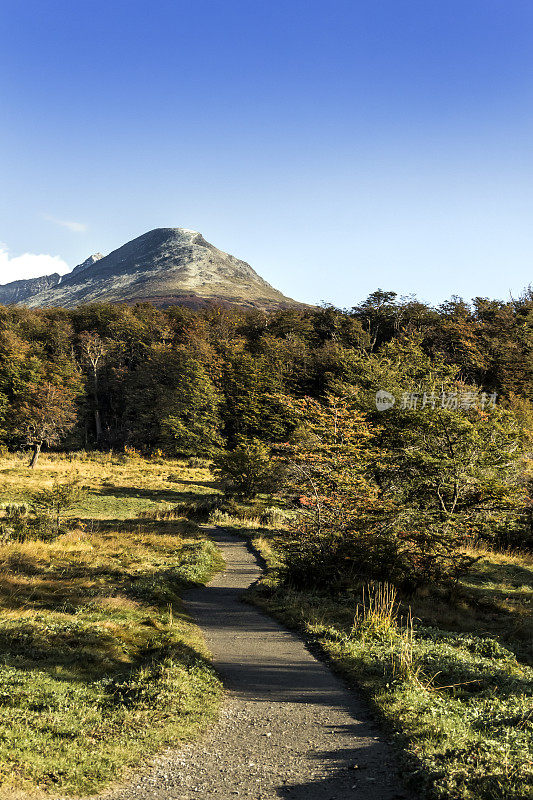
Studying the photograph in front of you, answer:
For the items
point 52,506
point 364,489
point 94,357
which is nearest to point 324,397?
point 364,489

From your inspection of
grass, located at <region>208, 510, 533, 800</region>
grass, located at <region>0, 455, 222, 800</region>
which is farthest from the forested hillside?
grass, located at <region>0, 455, 222, 800</region>

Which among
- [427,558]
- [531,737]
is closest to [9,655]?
[531,737]

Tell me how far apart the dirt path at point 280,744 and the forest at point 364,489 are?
1.31ft

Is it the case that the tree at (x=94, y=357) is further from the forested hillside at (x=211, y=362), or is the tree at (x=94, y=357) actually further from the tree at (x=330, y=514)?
the tree at (x=330, y=514)

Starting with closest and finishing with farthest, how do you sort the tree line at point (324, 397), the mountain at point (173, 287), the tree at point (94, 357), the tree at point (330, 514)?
the tree at point (330, 514) → the tree line at point (324, 397) → the tree at point (94, 357) → the mountain at point (173, 287)

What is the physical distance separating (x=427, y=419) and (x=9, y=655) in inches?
566

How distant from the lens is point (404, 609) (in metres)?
12.0

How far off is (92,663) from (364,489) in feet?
26.4

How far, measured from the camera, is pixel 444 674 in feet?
24.3

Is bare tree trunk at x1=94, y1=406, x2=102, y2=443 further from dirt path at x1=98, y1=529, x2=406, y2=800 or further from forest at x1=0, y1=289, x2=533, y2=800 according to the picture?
dirt path at x1=98, y1=529, x2=406, y2=800

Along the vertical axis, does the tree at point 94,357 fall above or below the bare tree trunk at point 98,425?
above

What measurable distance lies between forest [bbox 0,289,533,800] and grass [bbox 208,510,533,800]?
0.11 feet

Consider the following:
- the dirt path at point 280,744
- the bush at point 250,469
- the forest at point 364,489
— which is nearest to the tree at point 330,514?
the forest at point 364,489

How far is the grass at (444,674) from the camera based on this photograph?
14.6 feet
